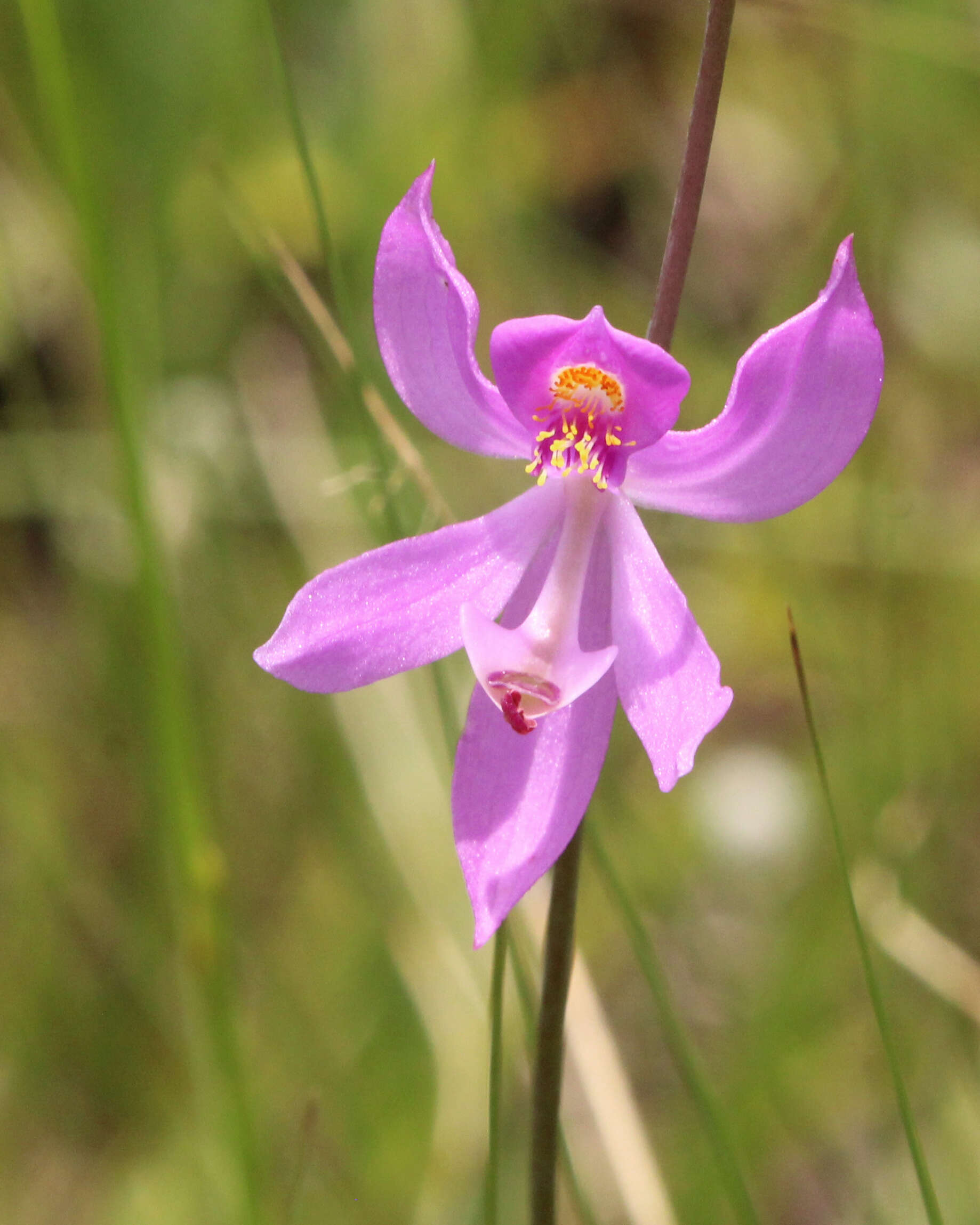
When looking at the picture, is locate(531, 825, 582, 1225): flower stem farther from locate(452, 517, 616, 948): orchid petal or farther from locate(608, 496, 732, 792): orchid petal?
locate(608, 496, 732, 792): orchid petal

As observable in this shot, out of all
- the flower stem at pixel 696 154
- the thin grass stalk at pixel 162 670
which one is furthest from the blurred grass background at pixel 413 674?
the flower stem at pixel 696 154

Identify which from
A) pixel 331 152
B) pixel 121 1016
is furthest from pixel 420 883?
pixel 331 152

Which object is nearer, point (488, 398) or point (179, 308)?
point (488, 398)

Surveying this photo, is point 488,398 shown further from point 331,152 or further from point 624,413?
point 331,152

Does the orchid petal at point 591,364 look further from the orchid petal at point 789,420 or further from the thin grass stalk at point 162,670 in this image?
the thin grass stalk at point 162,670

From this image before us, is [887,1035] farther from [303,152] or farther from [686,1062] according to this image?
[303,152]

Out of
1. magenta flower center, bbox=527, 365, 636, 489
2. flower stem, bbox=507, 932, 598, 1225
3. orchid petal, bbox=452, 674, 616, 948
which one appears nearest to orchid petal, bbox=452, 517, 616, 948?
orchid petal, bbox=452, 674, 616, 948
